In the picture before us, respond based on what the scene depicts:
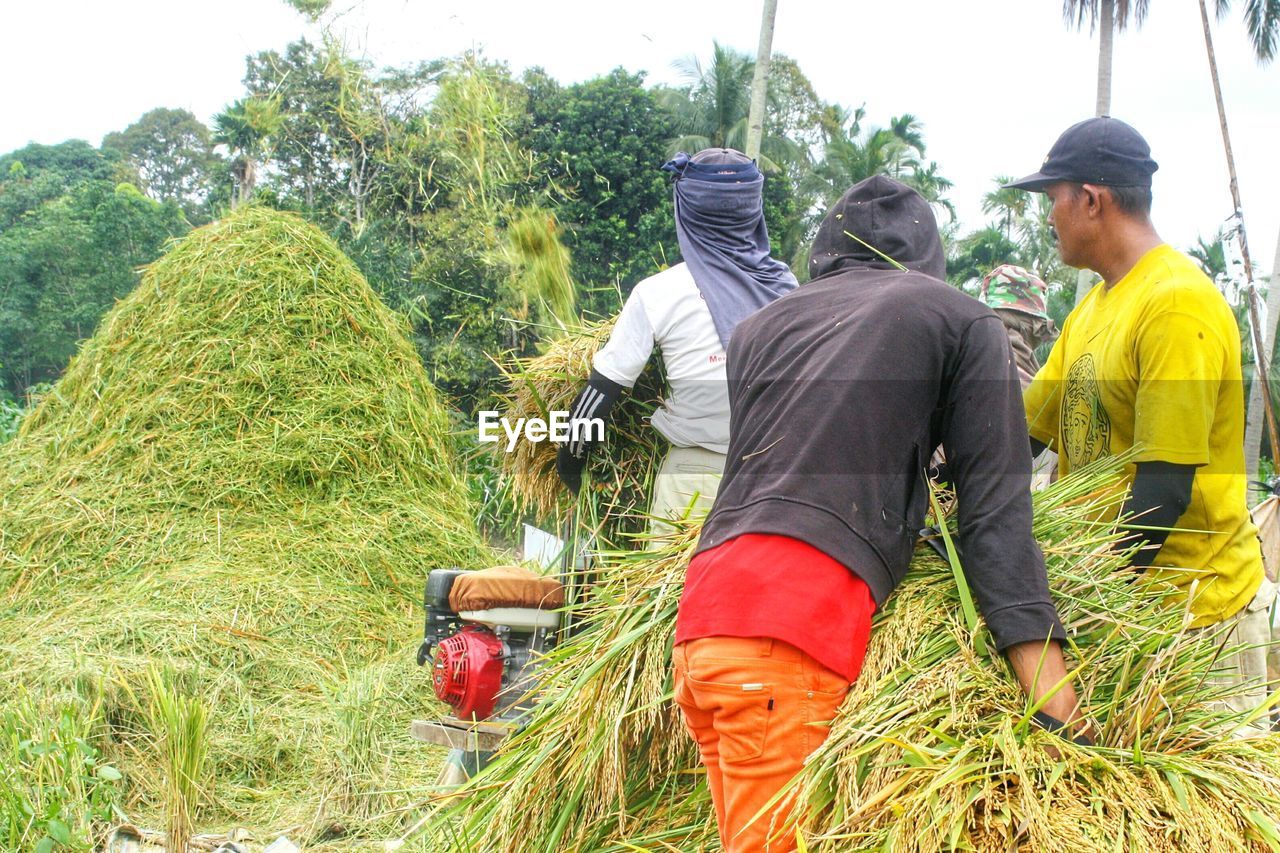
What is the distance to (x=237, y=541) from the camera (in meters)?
6.24

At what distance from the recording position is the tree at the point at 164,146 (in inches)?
2035

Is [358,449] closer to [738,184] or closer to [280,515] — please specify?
→ [280,515]

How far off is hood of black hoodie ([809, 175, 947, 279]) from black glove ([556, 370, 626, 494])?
1.24 m

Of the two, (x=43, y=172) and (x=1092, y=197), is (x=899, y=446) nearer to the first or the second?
(x=1092, y=197)

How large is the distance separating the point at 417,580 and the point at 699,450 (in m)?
3.73

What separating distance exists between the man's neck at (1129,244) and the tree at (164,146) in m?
54.1

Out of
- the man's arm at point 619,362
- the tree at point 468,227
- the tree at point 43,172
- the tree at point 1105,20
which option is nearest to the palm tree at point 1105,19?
the tree at point 1105,20

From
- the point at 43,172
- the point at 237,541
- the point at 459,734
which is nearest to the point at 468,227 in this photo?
the point at 237,541

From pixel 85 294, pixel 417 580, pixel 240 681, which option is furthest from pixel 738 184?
pixel 85 294

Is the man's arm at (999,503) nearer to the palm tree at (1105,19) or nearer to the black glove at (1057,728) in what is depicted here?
the black glove at (1057,728)

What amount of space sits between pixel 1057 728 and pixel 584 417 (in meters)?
1.87

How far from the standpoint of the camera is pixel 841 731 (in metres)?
1.71

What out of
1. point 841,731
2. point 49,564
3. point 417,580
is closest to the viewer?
point 841,731

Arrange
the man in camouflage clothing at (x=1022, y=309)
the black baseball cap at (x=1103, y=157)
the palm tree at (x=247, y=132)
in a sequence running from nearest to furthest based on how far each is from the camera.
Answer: the black baseball cap at (x=1103, y=157), the man in camouflage clothing at (x=1022, y=309), the palm tree at (x=247, y=132)
